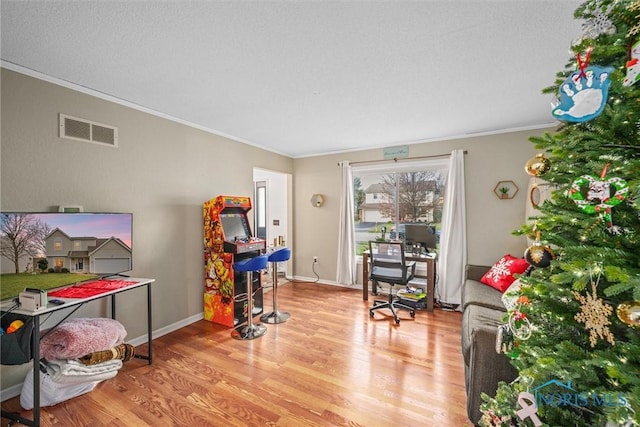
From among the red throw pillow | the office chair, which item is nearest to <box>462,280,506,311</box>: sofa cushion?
the red throw pillow

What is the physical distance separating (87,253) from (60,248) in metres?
0.18

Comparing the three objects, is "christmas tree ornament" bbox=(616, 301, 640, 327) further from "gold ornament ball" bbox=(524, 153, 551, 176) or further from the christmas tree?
"gold ornament ball" bbox=(524, 153, 551, 176)

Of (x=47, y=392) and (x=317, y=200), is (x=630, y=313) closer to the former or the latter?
(x=47, y=392)

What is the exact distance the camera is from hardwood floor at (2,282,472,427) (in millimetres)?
1712

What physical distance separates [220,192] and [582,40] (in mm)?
3555

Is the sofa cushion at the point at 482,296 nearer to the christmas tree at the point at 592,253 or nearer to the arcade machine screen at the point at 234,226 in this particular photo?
the christmas tree at the point at 592,253

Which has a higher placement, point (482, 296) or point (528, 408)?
point (528, 408)

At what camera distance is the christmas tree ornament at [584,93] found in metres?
0.82

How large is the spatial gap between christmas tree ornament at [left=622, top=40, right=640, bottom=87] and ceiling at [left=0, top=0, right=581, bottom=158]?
2.74 ft

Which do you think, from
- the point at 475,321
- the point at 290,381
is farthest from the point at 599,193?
the point at 290,381

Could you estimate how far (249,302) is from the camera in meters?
2.83

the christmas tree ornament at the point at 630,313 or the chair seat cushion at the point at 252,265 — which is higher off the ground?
the christmas tree ornament at the point at 630,313

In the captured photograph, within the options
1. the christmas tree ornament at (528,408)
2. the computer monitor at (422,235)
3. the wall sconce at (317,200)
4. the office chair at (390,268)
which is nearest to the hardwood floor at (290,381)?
the office chair at (390,268)

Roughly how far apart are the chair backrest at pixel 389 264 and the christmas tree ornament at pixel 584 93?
2.31 meters
